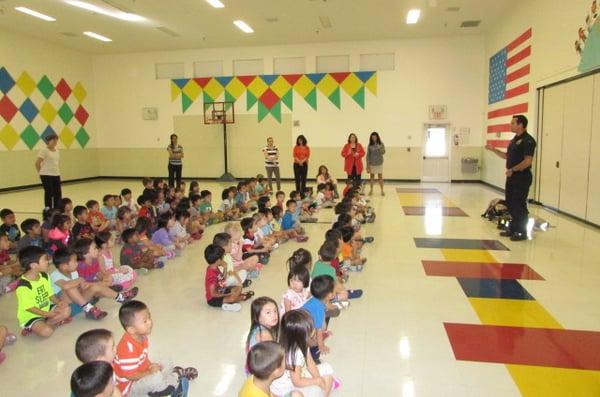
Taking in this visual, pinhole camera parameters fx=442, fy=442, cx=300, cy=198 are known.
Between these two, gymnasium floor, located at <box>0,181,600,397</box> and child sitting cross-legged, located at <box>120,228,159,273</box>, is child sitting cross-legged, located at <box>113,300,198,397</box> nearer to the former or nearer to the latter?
gymnasium floor, located at <box>0,181,600,397</box>

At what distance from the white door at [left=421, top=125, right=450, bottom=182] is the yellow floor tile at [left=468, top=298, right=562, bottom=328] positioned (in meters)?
10.9

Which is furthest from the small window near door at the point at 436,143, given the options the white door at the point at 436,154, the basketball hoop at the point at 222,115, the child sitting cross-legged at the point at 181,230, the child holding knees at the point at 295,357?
the child holding knees at the point at 295,357

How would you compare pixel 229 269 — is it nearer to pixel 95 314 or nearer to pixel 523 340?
pixel 95 314

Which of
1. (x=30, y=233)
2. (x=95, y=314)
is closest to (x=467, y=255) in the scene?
(x=95, y=314)

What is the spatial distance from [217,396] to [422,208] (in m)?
7.40

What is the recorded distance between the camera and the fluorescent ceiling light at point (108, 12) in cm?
1001

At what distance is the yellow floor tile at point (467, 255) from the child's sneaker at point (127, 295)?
A: 353 centimetres

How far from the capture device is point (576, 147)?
24.7ft

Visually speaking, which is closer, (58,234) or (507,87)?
(58,234)

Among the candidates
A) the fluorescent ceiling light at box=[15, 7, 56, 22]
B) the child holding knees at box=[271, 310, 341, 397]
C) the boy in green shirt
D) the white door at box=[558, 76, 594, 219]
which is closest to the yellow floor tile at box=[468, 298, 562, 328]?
the child holding knees at box=[271, 310, 341, 397]

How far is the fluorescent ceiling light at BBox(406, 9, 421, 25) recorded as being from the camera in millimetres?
10867

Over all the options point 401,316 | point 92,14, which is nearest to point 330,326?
point 401,316

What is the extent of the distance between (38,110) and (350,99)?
9630 millimetres

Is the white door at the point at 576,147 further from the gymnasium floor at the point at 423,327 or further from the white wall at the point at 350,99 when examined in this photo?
the white wall at the point at 350,99
